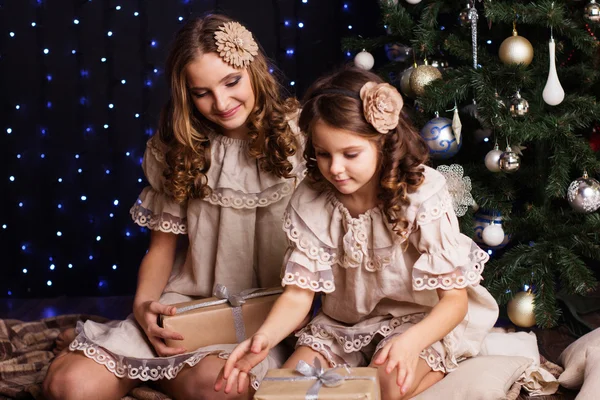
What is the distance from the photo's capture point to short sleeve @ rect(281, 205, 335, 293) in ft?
6.21

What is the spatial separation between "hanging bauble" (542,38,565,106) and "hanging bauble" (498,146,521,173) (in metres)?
0.19

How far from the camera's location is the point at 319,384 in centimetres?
156

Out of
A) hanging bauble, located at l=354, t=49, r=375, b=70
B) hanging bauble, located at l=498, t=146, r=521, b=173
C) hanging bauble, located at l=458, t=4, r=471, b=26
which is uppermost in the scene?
hanging bauble, located at l=458, t=4, r=471, b=26

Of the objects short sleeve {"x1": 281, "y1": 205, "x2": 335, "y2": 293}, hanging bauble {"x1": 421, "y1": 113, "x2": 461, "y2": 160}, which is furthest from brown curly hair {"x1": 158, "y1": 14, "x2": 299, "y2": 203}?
hanging bauble {"x1": 421, "y1": 113, "x2": 461, "y2": 160}

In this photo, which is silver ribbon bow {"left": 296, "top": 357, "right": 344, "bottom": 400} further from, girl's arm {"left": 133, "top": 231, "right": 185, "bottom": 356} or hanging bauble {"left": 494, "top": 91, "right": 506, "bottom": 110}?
hanging bauble {"left": 494, "top": 91, "right": 506, "bottom": 110}

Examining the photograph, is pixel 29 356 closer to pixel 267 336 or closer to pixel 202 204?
pixel 202 204

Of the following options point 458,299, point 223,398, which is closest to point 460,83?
point 458,299

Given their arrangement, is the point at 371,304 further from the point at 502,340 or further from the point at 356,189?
the point at 502,340

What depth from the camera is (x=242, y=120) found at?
2107 millimetres

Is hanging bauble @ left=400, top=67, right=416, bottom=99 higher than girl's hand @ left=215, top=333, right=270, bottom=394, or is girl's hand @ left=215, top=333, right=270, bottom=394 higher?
hanging bauble @ left=400, top=67, right=416, bottom=99

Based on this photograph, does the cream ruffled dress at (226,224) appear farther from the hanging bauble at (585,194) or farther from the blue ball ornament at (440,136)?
the hanging bauble at (585,194)

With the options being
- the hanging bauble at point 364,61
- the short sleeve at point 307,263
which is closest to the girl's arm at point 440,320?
the short sleeve at point 307,263

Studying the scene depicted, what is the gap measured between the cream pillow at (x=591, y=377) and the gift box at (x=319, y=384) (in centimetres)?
56

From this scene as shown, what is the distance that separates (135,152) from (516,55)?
1.74 meters
